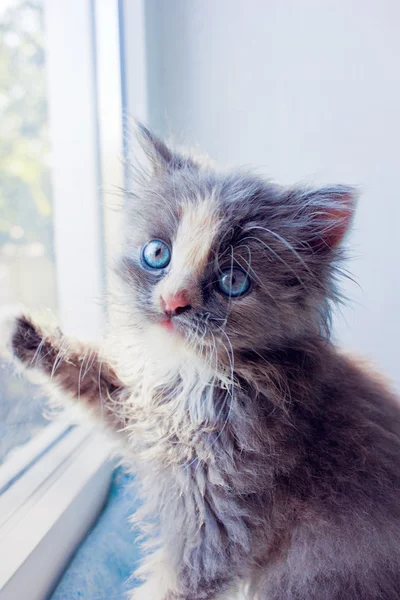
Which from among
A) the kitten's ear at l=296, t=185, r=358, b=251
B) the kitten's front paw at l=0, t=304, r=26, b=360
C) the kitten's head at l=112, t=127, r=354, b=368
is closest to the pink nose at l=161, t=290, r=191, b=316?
the kitten's head at l=112, t=127, r=354, b=368

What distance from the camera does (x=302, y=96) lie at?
1450 millimetres

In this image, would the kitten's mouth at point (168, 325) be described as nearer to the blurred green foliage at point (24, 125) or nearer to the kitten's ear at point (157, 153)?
the kitten's ear at point (157, 153)

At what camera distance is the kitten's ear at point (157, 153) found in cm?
103

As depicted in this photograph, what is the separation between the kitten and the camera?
84 centimetres

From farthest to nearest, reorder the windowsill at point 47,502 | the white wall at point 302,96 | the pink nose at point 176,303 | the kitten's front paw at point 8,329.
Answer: the white wall at point 302,96 → the kitten's front paw at point 8,329 → the windowsill at point 47,502 → the pink nose at point 176,303

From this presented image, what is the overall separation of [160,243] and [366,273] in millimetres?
859

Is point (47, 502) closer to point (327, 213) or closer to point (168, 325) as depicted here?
point (168, 325)

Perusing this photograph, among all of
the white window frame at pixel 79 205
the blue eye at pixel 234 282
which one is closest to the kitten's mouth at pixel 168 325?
the blue eye at pixel 234 282

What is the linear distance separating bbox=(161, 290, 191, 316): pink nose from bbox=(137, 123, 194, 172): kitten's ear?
0.36 meters

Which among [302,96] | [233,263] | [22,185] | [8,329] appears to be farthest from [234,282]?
[302,96]

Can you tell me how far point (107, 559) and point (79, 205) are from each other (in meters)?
0.93

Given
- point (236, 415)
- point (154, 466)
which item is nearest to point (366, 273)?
point (236, 415)

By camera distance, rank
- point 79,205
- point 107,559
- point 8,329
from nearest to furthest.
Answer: point 8,329
point 107,559
point 79,205

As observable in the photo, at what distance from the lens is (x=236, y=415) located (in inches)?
34.9
